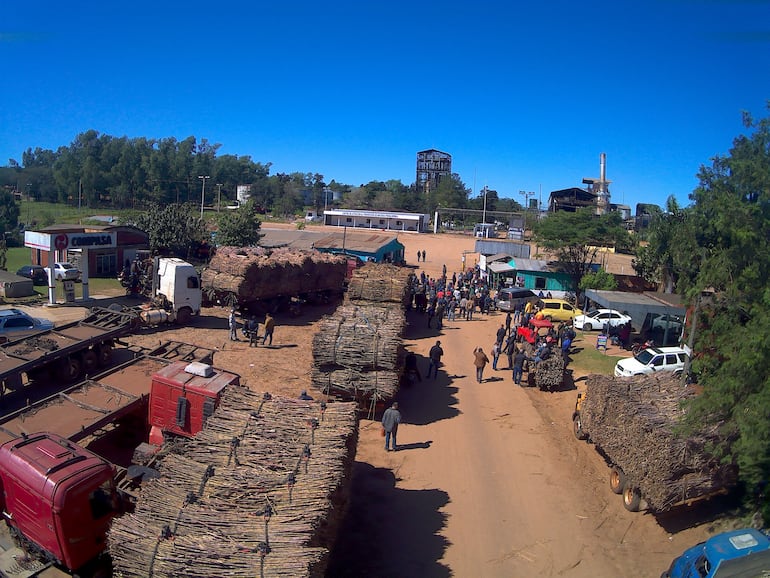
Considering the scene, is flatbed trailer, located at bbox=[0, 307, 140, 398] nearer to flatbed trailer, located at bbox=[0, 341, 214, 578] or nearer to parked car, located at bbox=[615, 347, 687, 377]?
flatbed trailer, located at bbox=[0, 341, 214, 578]

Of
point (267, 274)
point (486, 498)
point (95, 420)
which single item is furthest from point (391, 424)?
point (267, 274)

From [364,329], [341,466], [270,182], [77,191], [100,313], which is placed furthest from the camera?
[270,182]

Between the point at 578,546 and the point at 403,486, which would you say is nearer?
the point at 578,546

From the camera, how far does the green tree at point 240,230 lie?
42.5 meters

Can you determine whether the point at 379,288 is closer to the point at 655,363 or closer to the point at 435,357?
the point at 435,357

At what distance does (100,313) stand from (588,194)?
85211 mm

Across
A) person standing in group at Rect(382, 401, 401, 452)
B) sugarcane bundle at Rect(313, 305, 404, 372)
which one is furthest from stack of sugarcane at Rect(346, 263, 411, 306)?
Result: person standing in group at Rect(382, 401, 401, 452)

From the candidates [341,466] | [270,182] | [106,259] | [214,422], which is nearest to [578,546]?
[341,466]

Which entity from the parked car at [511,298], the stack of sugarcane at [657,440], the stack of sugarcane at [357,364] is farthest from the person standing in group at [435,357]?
the parked car at [511,298]

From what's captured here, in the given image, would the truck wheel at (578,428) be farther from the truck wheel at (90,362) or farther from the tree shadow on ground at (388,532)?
the truck wheel at (90,362)

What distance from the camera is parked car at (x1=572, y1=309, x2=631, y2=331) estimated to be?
2717 centimetres

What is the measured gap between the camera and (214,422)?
9320 mm

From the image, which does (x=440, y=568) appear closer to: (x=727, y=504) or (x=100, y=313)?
(x=727, y=504)

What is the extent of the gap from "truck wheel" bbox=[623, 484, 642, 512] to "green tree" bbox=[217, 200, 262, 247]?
3514 centimetres
